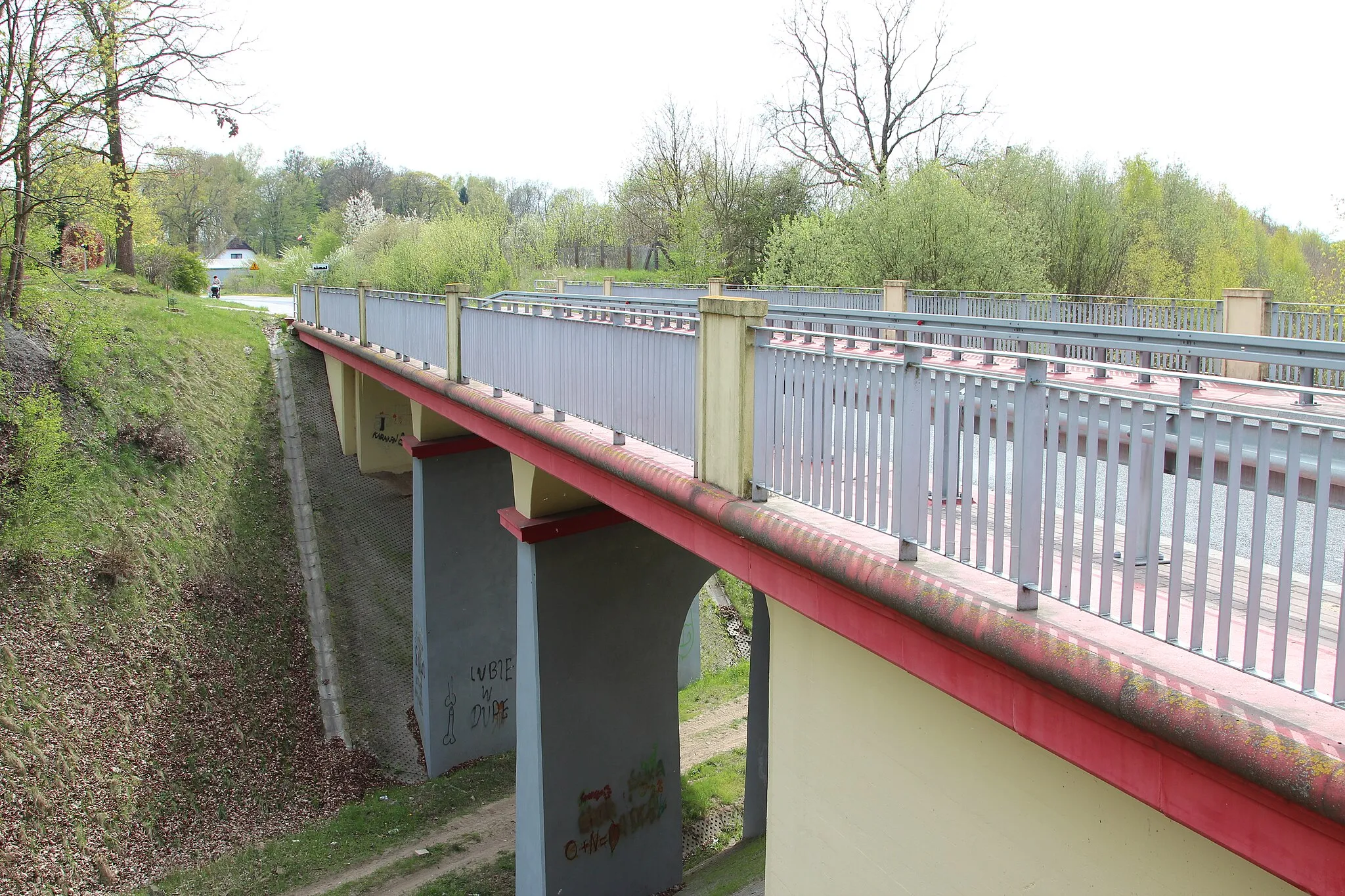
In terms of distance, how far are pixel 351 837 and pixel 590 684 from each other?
15.9 ft

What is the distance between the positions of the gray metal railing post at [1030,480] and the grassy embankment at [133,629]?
11.4m

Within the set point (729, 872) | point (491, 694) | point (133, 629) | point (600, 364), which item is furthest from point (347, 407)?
point (600, 364)

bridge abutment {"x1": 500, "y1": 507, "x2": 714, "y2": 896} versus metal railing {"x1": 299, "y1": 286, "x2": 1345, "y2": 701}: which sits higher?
metal railing {"x1": 299, "y1": 286, "x2": 1345, "y2": 701}

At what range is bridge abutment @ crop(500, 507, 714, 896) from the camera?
10.3m

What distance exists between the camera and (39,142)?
708 inches

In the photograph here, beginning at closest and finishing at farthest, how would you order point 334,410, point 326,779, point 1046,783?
point 1046,783 → point 326,779 → point 334,410

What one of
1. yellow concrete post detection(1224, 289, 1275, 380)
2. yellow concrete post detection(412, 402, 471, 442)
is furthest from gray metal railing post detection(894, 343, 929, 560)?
yellow concrete post detection(412, 402, 471, 442)

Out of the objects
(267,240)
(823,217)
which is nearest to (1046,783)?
(823,217)

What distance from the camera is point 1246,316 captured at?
31.8ft

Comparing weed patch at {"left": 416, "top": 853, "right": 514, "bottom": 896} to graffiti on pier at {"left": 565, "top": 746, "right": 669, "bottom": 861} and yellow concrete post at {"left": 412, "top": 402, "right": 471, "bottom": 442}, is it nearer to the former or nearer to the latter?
graffiti on pier at {"left": 565, "top": 746, "right": 669, "bottom": 861}

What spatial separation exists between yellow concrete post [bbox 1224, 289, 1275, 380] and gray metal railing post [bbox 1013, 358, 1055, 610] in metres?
7.67

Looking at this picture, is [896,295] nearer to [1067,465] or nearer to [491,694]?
[491,694]

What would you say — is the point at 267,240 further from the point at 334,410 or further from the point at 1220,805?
the point at 1220,805

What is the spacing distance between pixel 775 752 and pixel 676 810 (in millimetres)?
7514
